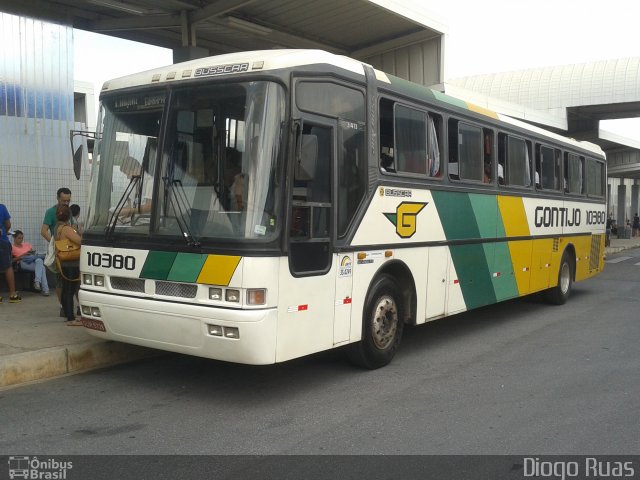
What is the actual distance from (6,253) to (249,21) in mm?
6301

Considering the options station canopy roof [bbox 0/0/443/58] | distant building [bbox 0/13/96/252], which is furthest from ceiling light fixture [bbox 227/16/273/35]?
distant building [bbox 0/13/96/252]

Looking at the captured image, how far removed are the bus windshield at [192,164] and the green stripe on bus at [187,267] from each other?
16cm

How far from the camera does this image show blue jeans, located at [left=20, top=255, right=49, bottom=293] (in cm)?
1057

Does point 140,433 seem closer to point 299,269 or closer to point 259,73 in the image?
point 299,269

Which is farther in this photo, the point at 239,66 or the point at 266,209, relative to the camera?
the point at 239,66

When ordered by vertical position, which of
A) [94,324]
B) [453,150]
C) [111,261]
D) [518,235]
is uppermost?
[453,150]

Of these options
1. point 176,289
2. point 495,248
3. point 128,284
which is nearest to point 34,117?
point 128,284

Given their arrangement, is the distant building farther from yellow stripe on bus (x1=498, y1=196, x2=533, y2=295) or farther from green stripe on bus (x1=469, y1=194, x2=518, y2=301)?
yellow stripe on bus (x1=498, y1=196, x2=533, y2=295)

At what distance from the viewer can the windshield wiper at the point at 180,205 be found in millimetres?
5539

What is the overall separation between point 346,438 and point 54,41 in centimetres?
975

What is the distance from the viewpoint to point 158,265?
18.7ft

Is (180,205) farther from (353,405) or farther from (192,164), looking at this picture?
(353,405)

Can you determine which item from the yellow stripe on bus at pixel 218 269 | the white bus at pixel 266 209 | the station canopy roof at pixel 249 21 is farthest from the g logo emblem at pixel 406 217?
the station canopy roof at pixel 249 21

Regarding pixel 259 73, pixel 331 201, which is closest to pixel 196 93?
pixel 259 73
